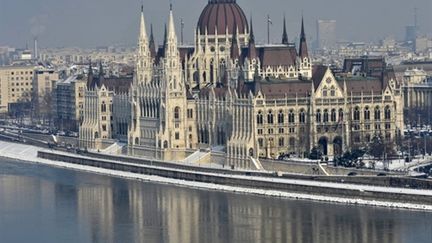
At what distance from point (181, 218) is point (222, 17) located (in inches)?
776

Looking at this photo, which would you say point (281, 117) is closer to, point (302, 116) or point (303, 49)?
point (302, 116)

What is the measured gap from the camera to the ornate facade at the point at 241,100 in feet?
210

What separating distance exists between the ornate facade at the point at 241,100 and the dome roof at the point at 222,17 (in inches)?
1.5

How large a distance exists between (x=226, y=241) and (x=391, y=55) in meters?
78.9

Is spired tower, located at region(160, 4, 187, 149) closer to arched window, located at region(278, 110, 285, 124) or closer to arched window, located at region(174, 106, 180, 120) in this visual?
arched window, located at region(174, 106, 180, 120)

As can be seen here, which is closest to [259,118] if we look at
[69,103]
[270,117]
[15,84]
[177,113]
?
[270,117]

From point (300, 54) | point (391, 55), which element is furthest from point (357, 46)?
point (300, 54)

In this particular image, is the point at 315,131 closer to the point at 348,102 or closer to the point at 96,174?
the point at 348,102

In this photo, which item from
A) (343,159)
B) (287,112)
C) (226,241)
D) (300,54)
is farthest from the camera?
(300,54)

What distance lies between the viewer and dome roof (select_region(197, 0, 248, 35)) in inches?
2788

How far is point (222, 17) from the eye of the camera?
70.9 meters

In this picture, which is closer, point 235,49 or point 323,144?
point 323,144

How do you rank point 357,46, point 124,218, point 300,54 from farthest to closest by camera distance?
point 357,46 → point 300,54 → point 124,218

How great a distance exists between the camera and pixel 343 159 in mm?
60000
